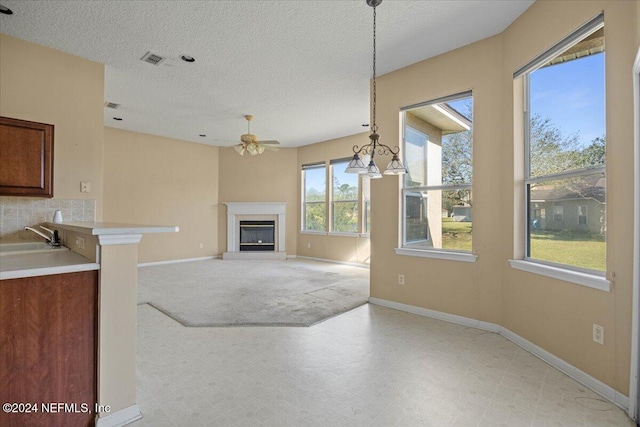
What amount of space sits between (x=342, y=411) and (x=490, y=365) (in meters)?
1.36

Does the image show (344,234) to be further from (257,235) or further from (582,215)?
(582,215)

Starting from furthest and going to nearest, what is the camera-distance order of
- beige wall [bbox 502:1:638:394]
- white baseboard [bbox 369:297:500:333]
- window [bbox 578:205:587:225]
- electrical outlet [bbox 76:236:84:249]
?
white baseboard [bbox 369:297:500:333] < window [bbox 578:205:587:225] < electrical outlet [bbox 76:236:84:249] < beige wall [bbox 502:1:638:394]

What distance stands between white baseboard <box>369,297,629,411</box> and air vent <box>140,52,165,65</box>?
3984 mm

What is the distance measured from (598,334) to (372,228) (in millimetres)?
2426

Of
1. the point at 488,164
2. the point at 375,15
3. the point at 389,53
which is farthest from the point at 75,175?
the point at 488,164

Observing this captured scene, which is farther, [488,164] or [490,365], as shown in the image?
[488,164]

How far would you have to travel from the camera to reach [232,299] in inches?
166

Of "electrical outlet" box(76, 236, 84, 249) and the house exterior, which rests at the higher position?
the house exterior

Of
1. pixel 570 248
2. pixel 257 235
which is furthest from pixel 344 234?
pixel 570 248

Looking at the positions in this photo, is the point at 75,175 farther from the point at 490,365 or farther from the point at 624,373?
the point at 624,373

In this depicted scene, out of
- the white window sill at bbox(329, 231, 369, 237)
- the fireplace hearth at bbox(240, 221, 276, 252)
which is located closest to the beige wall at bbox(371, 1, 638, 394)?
the white window sill at bbox(329, 231, 369, 237)

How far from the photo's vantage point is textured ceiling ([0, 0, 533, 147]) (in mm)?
2664

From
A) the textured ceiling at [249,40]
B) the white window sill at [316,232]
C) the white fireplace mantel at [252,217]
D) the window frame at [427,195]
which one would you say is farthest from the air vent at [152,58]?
the white window sill at [316,232]

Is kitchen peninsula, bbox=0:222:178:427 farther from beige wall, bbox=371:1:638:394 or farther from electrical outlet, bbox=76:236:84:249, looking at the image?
beige wall, bbox=371:1:638:394
